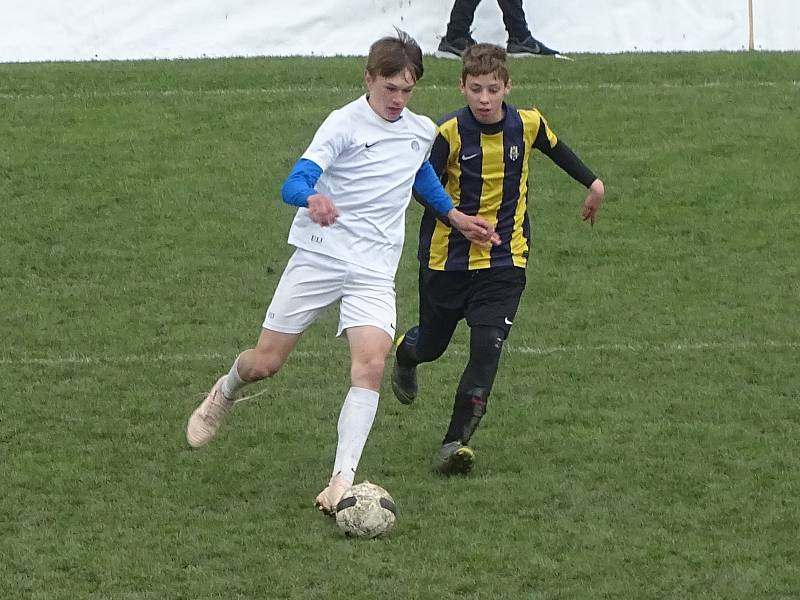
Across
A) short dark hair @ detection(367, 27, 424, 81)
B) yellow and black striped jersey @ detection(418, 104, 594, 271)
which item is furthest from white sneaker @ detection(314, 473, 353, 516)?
short dark hair @ detection(367, 27, 424, 81)

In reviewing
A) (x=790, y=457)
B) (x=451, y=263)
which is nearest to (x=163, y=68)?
(x=451, y=263)

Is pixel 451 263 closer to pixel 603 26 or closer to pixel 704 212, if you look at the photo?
pixel 704 212

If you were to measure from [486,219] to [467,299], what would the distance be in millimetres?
366

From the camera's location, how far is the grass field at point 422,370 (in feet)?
18.2

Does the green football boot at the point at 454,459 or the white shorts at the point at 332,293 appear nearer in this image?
the white shorts at the point at 332,293

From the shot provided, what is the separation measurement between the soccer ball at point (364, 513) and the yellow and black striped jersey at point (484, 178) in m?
1.33

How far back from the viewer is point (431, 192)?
20.7 ft

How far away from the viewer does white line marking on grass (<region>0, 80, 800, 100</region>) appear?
1328 centimetres

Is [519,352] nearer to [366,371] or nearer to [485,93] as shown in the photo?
[485,93]

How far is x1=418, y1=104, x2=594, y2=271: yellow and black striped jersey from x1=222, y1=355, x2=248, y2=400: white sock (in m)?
0.99

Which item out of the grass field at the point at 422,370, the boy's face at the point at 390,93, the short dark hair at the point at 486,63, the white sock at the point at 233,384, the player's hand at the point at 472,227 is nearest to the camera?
the grass field at the point at 422,370

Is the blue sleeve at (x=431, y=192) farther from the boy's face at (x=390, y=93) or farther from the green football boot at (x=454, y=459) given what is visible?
the green football boot at (x=454, y=459)

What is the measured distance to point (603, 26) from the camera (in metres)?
14.8

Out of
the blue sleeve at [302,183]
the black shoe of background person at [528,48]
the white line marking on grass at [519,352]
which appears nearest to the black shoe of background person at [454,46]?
the black shoe of background person at [528,48]
